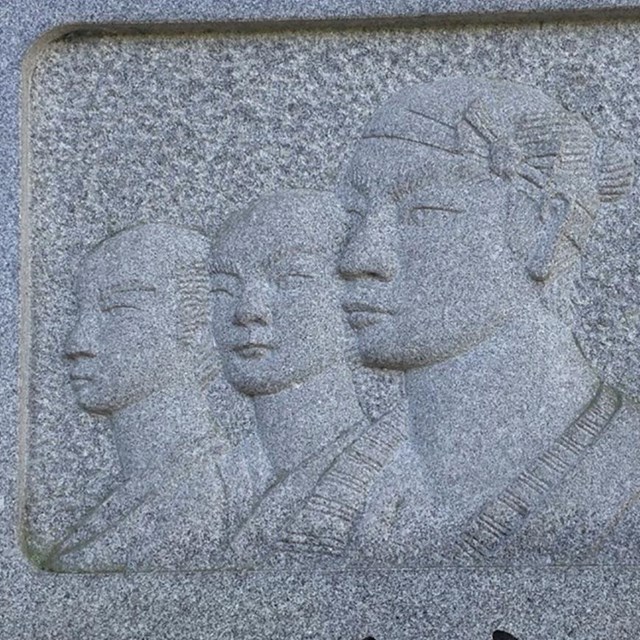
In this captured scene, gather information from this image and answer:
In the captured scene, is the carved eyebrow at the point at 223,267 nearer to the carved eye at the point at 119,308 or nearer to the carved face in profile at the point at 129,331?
the carved face in profile at the point at 129,331

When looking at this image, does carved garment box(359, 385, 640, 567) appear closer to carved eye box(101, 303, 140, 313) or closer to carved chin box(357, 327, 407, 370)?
carved chin box(357, 327, 407, 370)

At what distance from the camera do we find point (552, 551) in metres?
3.70

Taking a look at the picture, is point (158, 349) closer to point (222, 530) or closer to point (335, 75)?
point (222, 530)

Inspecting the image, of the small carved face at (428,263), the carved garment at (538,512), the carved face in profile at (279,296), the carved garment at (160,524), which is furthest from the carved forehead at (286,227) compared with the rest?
the carved garment at (538,512)

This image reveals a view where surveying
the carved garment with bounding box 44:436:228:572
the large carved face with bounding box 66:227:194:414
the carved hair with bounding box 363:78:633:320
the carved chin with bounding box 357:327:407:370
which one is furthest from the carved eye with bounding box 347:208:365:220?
the carved garment with bounding box 44:436:228:572

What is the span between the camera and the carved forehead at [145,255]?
3.93 metres

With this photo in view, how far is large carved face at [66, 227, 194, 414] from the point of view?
3.90 meters

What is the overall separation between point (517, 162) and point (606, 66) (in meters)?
0.52

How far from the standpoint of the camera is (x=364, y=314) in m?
3.87

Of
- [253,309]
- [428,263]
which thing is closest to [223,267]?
[253,309]

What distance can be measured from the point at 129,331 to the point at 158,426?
320mm

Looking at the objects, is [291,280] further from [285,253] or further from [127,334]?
[127,334]

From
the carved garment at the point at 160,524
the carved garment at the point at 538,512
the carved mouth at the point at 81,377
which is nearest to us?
the carved garment at the point at 538,512

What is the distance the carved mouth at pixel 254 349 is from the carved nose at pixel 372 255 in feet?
1.13
